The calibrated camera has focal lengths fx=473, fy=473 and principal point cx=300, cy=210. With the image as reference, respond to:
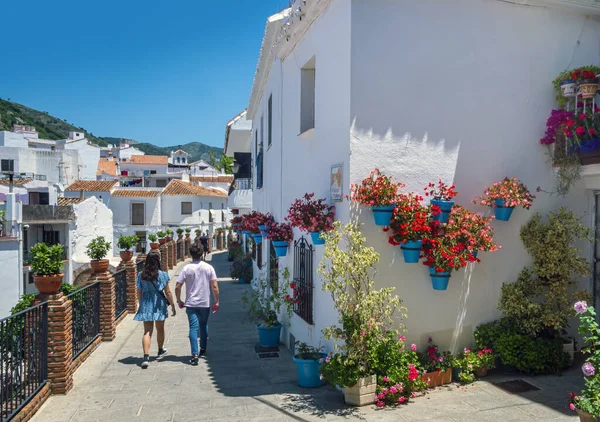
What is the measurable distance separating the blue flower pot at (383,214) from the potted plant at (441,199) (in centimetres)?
54

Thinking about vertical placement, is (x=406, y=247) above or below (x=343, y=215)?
below

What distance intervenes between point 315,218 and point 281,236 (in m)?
2.38

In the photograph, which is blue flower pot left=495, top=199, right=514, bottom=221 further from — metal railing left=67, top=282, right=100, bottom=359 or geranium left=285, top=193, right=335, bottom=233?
metal railing left=67, top=282, right=100, bottom=359

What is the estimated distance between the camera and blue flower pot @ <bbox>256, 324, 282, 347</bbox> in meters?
8.77

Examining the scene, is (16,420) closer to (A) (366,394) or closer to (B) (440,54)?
(A) (366,394)

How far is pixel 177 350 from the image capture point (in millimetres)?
8547

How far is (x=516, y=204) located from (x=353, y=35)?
9.79 ft

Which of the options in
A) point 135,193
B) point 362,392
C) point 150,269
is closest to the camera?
point 362,392

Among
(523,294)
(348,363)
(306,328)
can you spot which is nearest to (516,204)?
(523,294)

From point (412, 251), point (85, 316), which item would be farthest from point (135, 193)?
point (412, 251)

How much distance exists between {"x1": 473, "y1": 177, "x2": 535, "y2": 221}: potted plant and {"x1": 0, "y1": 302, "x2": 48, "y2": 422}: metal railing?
19.1 ft

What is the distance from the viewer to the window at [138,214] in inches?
1799

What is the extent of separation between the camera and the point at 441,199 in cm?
591

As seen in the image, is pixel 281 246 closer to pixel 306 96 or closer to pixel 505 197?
pixel 306 96
